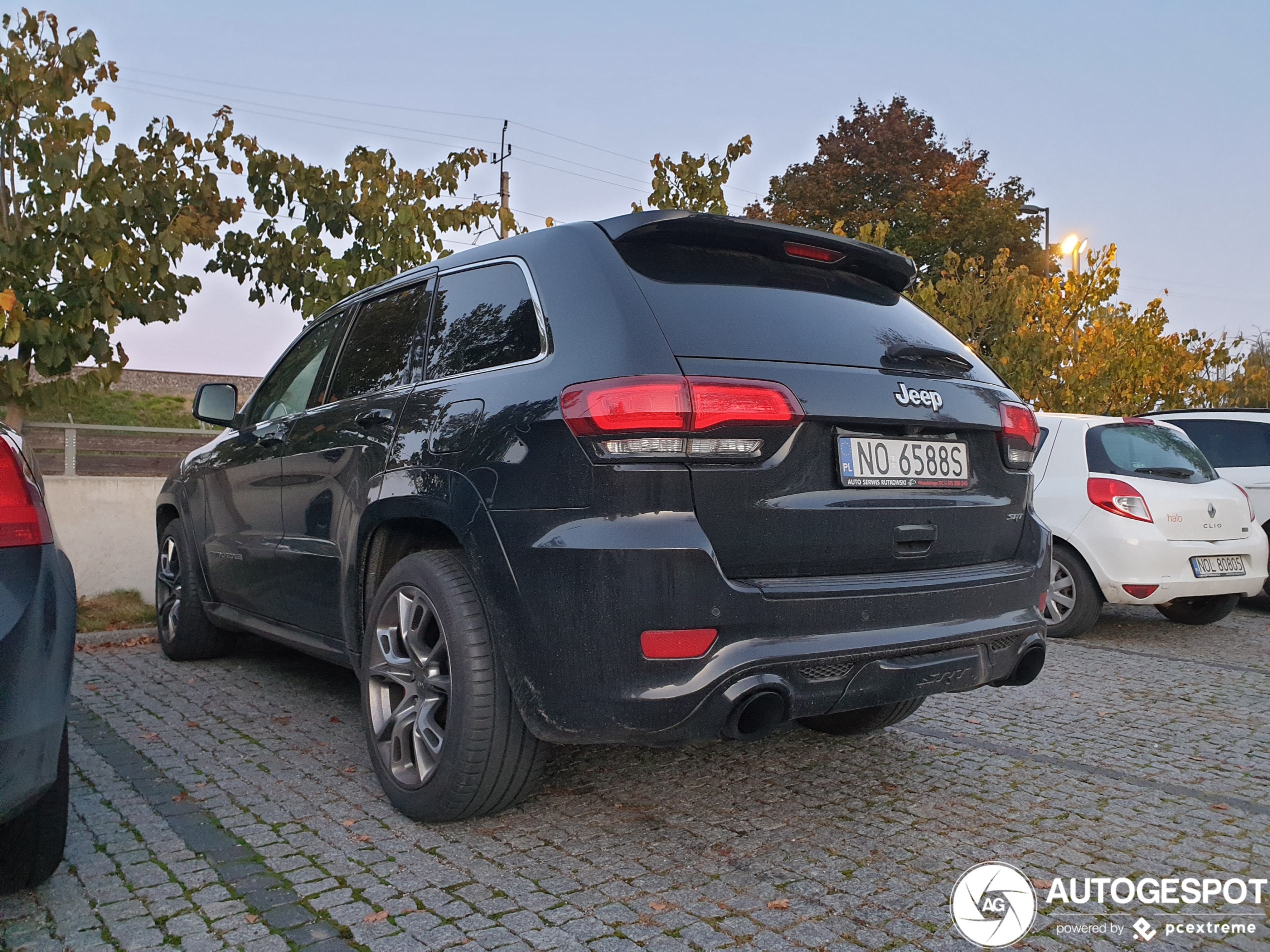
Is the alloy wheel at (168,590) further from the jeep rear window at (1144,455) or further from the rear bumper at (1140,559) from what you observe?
the jeep rear window at (1144,455)

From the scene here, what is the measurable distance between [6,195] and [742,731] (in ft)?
26.5

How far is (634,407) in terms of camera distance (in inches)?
116

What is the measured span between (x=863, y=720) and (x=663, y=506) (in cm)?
212

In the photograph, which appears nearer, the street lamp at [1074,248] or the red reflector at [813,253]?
the red reflector at [813,253]

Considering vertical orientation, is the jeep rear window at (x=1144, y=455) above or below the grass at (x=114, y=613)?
above

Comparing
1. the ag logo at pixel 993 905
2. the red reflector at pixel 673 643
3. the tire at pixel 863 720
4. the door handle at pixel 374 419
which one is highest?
the door handle at pixel 374 419

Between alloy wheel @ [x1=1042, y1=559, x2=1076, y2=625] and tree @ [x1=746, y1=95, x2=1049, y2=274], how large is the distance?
108 ft

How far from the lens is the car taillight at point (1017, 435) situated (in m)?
3.67

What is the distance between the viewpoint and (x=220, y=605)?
564 cm

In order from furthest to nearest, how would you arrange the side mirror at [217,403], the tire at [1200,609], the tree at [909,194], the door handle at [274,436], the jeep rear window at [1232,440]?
the tree at [909,194] → the jeep rear window at [1232,440] → the tire at [1200,609] → the side mirror at [217,403] → the door handle at [274,436]

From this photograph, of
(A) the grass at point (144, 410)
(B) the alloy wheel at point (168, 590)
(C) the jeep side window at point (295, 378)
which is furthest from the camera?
(A) the grass at point (144, 410)

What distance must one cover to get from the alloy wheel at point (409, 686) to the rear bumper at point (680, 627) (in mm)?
455

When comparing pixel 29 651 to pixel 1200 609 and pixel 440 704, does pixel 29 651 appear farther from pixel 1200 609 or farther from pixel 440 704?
pixel 1200 609

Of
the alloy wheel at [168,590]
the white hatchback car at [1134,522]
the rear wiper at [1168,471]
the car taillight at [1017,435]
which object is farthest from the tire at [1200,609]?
the alloy wheel at [168,590]
